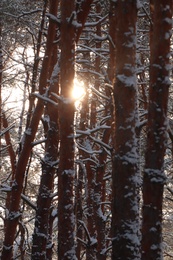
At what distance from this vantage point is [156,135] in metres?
5.40

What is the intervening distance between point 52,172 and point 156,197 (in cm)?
340

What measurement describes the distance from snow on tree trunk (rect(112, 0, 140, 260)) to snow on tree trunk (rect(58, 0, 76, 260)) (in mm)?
1222

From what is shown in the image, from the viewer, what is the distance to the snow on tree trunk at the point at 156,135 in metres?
5.24

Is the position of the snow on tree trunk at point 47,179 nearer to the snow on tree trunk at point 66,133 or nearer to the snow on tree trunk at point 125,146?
the snow on tree trunk at point 66,133

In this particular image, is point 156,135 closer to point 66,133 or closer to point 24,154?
point 66,133

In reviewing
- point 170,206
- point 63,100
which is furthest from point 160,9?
point 170,206

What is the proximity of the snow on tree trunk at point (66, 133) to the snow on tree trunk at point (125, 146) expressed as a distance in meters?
1.22

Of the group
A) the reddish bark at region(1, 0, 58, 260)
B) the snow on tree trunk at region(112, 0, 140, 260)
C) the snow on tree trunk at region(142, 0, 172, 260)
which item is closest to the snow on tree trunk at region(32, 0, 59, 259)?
the reddish bark at region(1, 0, 58, 260)

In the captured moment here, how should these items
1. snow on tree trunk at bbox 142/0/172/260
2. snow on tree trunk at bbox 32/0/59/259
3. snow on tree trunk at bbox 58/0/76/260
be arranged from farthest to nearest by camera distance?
snow on tree trunk at bbox 32/0/59/259
snow on tree trunk at bbox 58/0/76/260
snow on tree trunk at bbox 142/0/172/260

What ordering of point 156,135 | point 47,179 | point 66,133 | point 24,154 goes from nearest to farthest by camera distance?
point 156,135 → point 66,133 → point 47,179 → point 24,154

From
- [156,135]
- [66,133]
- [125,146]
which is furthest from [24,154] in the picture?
[156,135]

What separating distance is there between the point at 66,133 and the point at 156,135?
5.96 ft

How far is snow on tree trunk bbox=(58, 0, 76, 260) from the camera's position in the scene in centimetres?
649

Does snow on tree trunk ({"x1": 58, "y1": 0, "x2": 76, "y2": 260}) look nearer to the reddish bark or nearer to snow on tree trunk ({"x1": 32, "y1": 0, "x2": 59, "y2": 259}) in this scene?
snow on tree trunk ({"x1": 32, "y1": 0, "x2": 59, "y2": 259})
